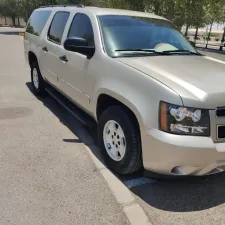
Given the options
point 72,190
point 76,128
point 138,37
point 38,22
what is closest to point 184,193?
point 72,190

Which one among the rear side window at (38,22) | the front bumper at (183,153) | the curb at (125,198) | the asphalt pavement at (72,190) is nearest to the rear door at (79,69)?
the asphalt pavement at (72,190)

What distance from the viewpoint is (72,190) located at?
3176 millimetres

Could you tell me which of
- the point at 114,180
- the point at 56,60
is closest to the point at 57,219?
the point at 114,180

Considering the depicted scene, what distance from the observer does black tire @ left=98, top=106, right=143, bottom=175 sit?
10.1ft

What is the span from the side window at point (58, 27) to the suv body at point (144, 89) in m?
0.04

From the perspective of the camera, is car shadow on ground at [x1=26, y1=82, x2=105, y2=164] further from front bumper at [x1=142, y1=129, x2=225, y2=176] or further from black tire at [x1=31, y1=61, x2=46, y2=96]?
front bumper at [x1=142, y1=129, x2=225, y2=176]

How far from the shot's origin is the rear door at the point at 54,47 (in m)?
4.90

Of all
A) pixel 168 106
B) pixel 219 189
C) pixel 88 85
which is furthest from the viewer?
pixel 88 85

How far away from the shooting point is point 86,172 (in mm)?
3555

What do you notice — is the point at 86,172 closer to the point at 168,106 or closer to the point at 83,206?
the point at 83,206

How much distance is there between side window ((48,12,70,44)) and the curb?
2.35 meters

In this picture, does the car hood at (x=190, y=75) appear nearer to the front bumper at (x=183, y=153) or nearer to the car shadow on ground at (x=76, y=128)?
the front bumper at (x=183, y=153)

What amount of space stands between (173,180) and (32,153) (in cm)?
186

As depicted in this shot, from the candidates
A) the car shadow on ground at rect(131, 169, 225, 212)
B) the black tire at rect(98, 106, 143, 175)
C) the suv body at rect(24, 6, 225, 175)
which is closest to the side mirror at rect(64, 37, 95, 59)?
the suv body at rect(24, 6, 225, 175)
